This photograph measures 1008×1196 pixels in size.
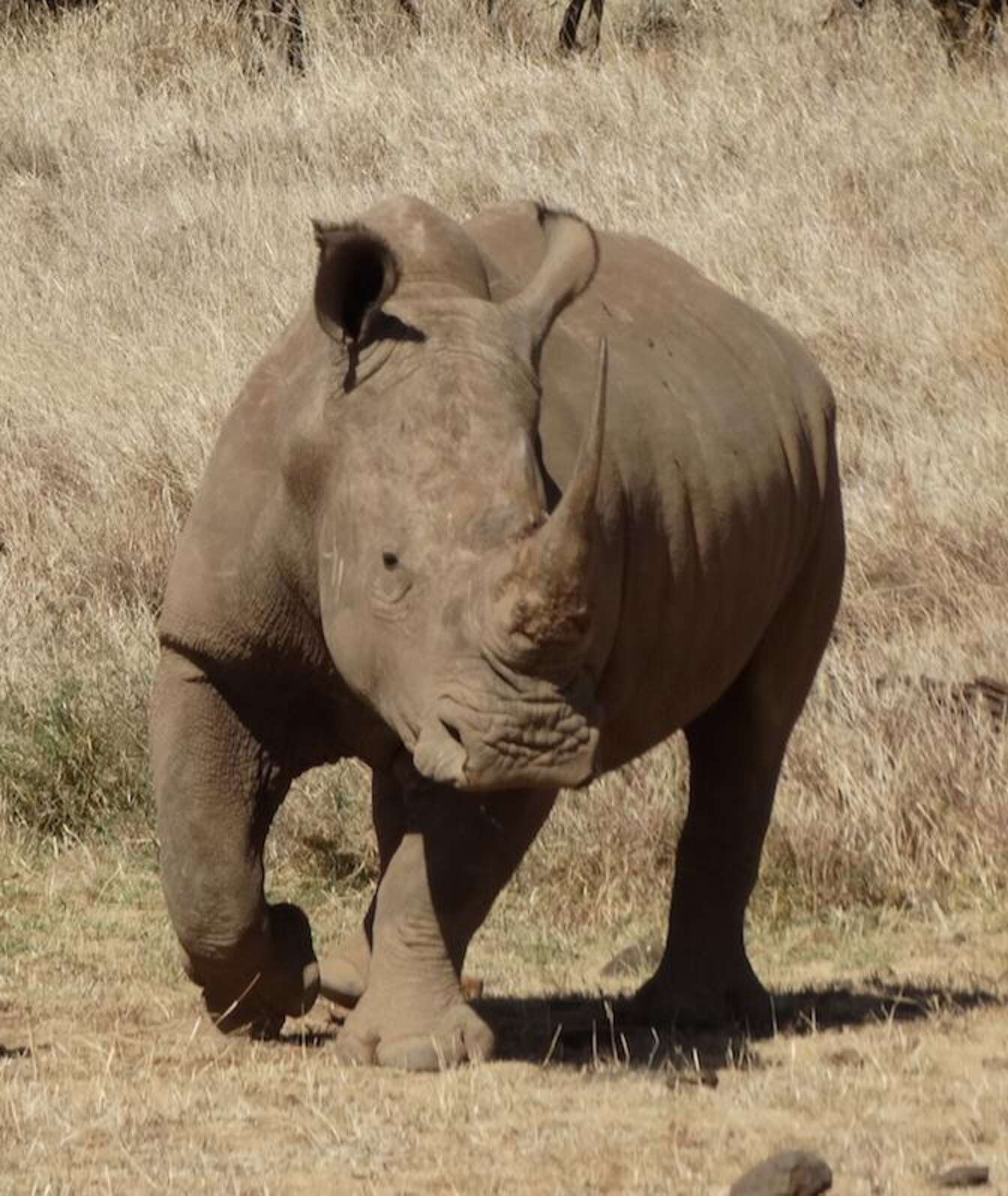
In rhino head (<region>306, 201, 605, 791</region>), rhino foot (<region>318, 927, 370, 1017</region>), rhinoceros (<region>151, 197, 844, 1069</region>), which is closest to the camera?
rhino head (<region>306, 201, 605, 791</region>)

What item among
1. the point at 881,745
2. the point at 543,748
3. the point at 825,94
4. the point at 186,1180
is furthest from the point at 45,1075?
the point at 825,94

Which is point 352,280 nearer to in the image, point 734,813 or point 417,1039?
point 417,1039

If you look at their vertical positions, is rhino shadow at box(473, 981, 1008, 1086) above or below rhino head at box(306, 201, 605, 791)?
below

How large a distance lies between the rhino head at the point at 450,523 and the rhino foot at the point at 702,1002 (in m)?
1.10

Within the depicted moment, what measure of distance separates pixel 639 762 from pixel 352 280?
312cm

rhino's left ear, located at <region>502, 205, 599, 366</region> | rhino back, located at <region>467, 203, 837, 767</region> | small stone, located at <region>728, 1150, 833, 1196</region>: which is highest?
rhino's left ear, located at <region>502, 205, 599, 366</region>

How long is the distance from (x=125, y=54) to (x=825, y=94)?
524 cm

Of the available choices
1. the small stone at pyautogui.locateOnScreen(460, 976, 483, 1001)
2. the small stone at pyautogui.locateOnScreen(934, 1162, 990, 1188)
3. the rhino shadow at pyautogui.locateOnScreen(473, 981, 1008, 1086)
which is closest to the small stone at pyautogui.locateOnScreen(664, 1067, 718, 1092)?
the rhino shadow at pyautogui.locateOnScreen(473, 981, 1008, 1086)

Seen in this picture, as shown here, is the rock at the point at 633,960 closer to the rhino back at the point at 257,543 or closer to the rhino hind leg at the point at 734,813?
the rhino hind leg at the point at 734,813

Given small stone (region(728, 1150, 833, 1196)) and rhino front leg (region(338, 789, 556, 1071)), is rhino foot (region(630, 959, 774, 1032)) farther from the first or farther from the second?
small stone (region(728, 1150, 833, 1196))

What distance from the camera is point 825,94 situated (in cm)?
1647

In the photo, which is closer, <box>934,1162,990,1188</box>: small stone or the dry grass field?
<box>934,1162,990,1188</box>: small stone

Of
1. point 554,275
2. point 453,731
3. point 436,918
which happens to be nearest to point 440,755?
point 453,731

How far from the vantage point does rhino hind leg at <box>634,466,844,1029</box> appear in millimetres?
6992
